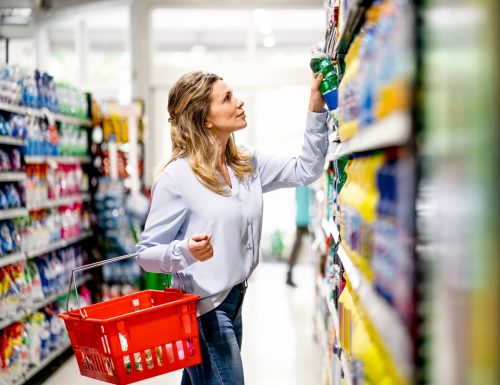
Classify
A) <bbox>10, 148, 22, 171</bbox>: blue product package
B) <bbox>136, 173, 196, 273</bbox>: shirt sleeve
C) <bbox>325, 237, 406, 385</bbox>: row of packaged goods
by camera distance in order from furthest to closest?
<bbox>10, 148, 22, 171</bbox>: blue product package
<bbox>136, 173, 196, 273</bbox>: shirt sleeve
<bbox>325, 237, 406, 385</bbox>: row of packaged goods

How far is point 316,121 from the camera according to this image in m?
2.78

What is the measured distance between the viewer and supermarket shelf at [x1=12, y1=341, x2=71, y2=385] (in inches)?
185

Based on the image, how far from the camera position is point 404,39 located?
41.1 inches

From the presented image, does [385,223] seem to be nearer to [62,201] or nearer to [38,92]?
[38,92]

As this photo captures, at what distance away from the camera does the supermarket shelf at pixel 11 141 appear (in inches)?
179

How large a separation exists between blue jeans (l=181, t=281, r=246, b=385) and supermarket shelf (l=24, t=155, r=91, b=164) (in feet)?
9.50

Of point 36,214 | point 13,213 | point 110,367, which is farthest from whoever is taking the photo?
point 36,214

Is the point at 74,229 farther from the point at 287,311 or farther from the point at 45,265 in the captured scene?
the point at 287,311

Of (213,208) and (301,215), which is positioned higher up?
(213,208)

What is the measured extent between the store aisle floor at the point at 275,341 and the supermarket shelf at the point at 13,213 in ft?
4.23

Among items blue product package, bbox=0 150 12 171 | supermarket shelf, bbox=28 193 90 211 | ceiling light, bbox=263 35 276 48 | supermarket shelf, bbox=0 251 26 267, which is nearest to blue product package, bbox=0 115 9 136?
blue product package, bbox=0 150 12 171

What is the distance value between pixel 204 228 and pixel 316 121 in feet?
2.06

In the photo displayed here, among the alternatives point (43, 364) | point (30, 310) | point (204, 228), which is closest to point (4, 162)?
point (30, 310)

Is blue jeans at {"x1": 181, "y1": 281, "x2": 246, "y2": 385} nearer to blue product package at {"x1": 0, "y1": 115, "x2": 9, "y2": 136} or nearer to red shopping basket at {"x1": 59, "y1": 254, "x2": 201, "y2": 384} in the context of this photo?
red shopping basket at {"x1": 59, "y1": 254, "x2": 201, "y2": 384}
